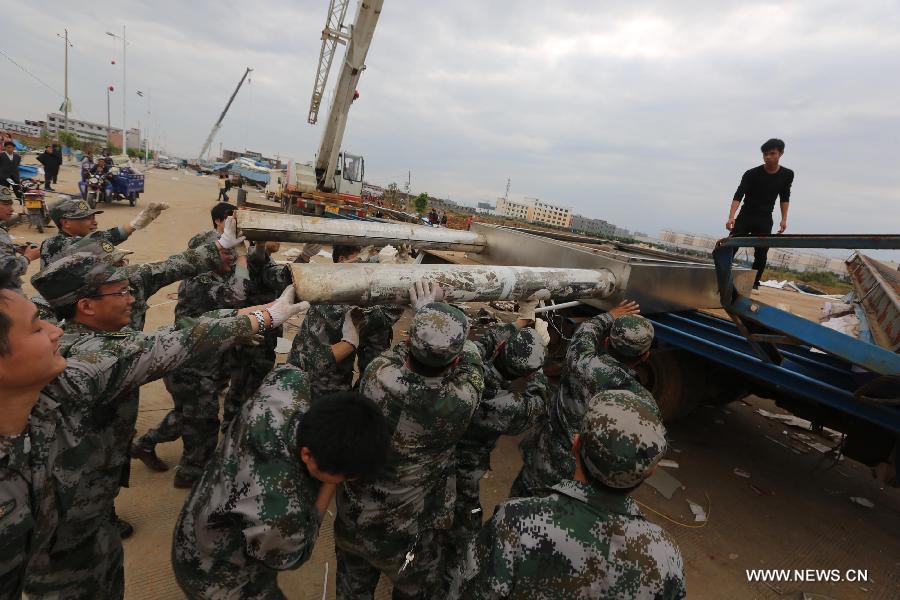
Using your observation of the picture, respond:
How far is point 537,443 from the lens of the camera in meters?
2.54

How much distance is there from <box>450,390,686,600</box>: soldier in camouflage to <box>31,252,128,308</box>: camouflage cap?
1865 millimetres

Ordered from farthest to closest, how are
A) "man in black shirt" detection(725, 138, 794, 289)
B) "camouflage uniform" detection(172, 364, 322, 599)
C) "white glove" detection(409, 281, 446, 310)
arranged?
1. "man in black shirt" detection(725, 138, 794, 289)
2. "white glove" detection(409, 281, 446, 310)
3. "camouflage uniform" detection(172, 364, 322, 599)

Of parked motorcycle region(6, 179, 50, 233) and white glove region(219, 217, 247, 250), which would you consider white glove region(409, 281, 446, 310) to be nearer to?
white glove region(219, 217, 247, 250)

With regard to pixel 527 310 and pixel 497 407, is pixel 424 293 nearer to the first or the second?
pixel 497 407

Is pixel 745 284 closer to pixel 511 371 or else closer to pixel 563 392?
pixel 563 392

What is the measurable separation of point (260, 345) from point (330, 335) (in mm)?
578

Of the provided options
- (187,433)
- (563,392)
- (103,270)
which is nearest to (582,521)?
(563,392)

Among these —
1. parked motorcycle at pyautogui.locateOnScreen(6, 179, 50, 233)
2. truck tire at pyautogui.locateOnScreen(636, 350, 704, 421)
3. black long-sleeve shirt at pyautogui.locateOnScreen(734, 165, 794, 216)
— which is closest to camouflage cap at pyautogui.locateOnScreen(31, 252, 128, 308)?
truck tire at pyautogui.locateOnScreen(636, 350, 704, 421)

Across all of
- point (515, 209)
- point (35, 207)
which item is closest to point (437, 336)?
point (35, 207)

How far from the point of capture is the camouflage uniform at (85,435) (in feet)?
4.45

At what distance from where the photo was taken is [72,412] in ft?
4.96

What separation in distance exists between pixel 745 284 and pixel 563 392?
2.60 m

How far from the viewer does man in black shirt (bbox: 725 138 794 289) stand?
419cm

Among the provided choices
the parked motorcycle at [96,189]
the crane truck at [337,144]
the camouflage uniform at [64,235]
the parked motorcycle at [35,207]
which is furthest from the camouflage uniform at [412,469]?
the parked motorcycle at [96,189]
